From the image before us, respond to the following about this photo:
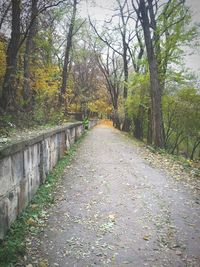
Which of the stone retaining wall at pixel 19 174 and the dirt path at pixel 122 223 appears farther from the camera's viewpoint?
the stone retaining wall at pixel 19 174

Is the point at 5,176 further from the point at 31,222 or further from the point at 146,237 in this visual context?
the point at 146,237

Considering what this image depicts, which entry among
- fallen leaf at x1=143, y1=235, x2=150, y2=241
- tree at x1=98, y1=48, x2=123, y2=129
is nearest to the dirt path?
fallen leaf at x1=143, y1=235, x2=150, y2=241

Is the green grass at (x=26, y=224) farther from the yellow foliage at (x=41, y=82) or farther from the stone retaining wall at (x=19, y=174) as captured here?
the yellow foliage at (x=41, y=82)

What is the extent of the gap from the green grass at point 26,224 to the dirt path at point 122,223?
217mm

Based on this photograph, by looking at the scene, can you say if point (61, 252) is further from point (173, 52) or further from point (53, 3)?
point (173, 52)

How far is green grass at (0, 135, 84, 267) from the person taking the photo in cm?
371

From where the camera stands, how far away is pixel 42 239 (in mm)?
4363

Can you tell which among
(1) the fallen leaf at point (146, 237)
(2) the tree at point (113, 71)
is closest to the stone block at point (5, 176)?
(1) the fallen leaf at point (146, 237)

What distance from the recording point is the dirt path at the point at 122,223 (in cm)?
391

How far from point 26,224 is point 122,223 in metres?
1.61

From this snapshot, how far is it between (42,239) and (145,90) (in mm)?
16419

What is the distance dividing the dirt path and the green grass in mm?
217

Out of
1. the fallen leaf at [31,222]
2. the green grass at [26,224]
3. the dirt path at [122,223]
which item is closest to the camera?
the green grass at [26,224]

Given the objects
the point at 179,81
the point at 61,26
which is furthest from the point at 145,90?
the point at 61,26
